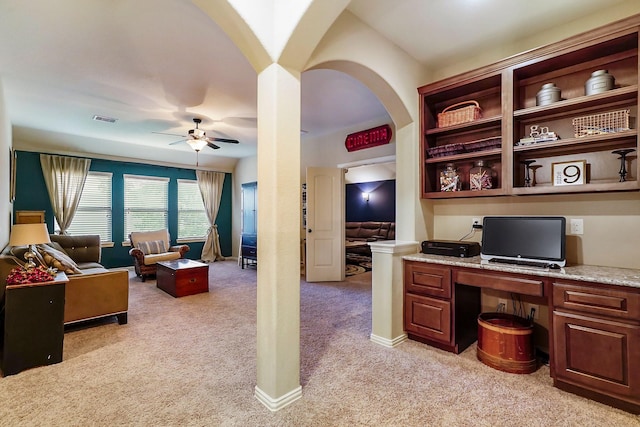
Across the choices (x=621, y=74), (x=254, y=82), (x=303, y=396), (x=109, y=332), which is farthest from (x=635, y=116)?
(x=109, y=332)

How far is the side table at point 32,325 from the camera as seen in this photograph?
2379mm

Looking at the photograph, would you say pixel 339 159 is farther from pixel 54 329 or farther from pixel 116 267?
pixel 116 267

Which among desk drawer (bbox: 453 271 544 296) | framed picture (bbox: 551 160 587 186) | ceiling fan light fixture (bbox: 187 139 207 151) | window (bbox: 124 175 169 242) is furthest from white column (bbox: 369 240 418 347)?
window (bbox: 124 175 169 242)

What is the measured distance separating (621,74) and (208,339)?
413 centimetres

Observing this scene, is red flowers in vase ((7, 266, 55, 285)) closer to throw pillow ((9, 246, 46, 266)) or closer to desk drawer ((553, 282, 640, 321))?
throw pillow ((9, 246, 46, 266))

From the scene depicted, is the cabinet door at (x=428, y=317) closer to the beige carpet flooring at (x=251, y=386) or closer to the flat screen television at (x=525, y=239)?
the beige carpet flooring at (x=251, y=386)

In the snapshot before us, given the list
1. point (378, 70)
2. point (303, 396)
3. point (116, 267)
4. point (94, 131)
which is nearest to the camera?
point (303, 396)

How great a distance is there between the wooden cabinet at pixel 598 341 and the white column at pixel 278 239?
181cm

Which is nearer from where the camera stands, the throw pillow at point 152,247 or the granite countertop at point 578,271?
the granite countertop at point 578,271

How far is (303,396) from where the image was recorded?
2041 mm

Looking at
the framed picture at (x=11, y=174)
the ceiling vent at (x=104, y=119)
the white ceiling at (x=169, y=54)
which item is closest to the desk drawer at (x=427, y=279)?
the white ceiling at (x=169, y=54)

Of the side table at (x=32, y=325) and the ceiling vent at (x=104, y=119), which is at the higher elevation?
the ceiling vent at (x=104, y=119)

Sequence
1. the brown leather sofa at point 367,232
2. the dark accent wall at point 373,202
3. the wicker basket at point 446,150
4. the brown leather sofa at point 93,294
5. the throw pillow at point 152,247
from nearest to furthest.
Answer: the wicker basket at point 446,150 < the brown leather sofa at point 93,294 < the throw pillow at point 152,247 < the brown leather sofa at point 367,232 < the dark accent wall at point 373,202

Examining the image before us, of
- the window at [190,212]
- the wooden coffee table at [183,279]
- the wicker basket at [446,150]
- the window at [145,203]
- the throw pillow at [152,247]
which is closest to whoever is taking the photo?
the wicker basket at [446,150]
